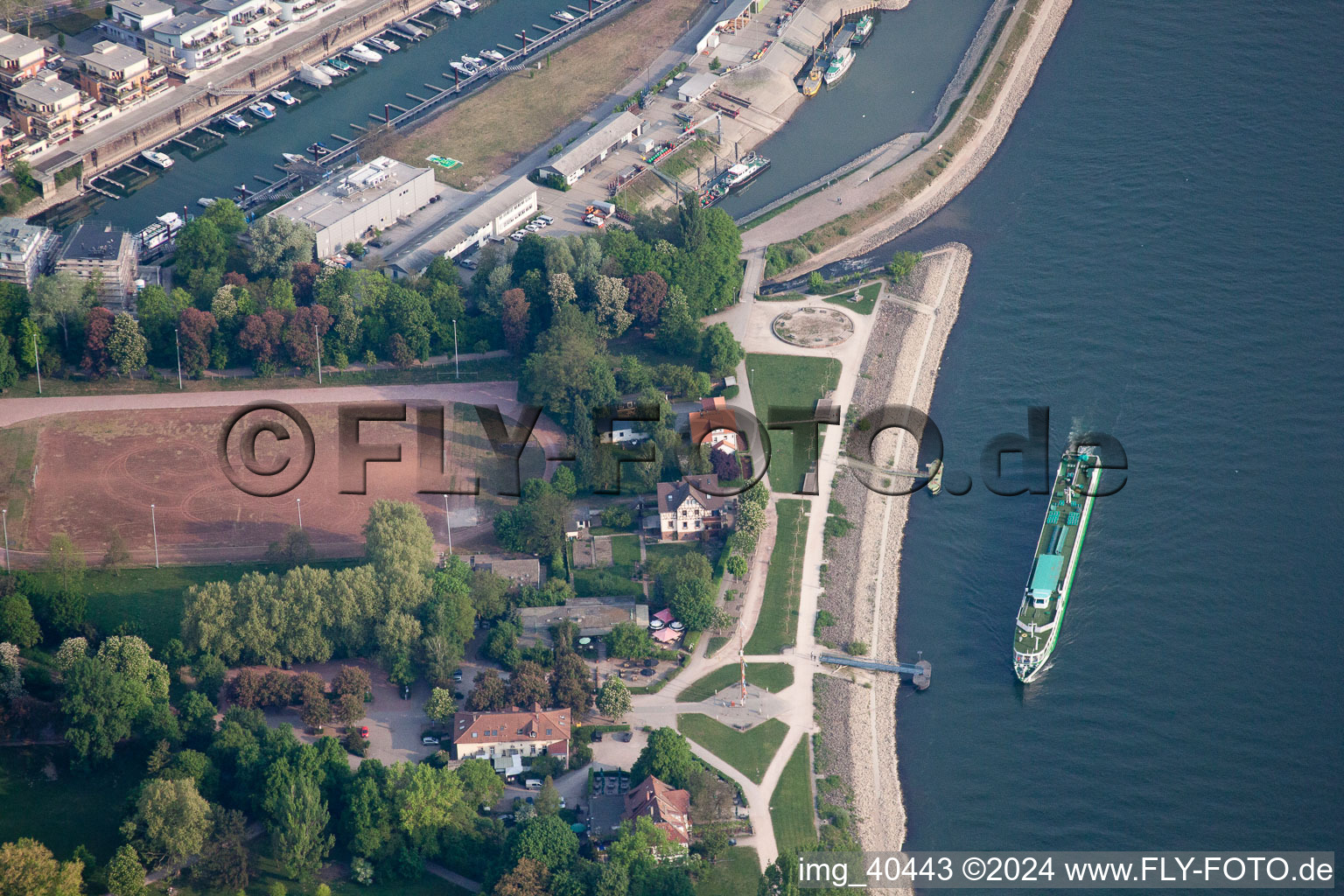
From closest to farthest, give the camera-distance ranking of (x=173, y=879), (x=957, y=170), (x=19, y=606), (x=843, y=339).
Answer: (x=173, y=879), (x=19, y=606), (x=843, y=339), (x=957, y=170)

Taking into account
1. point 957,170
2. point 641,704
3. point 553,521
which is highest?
point 957,170

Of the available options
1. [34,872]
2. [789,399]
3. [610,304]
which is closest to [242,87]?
[610,304]

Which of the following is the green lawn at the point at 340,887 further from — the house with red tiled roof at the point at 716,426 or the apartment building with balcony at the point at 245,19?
the apartment building with balcony at the point at 245,19

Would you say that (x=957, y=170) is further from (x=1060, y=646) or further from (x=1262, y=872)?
(x=1262, y=872)

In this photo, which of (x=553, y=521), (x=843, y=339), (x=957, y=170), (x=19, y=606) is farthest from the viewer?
(x=957, y=170)

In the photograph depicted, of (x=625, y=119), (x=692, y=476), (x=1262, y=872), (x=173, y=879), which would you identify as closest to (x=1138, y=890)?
(x=1262, y=872)

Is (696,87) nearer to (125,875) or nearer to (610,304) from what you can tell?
(610,304)
